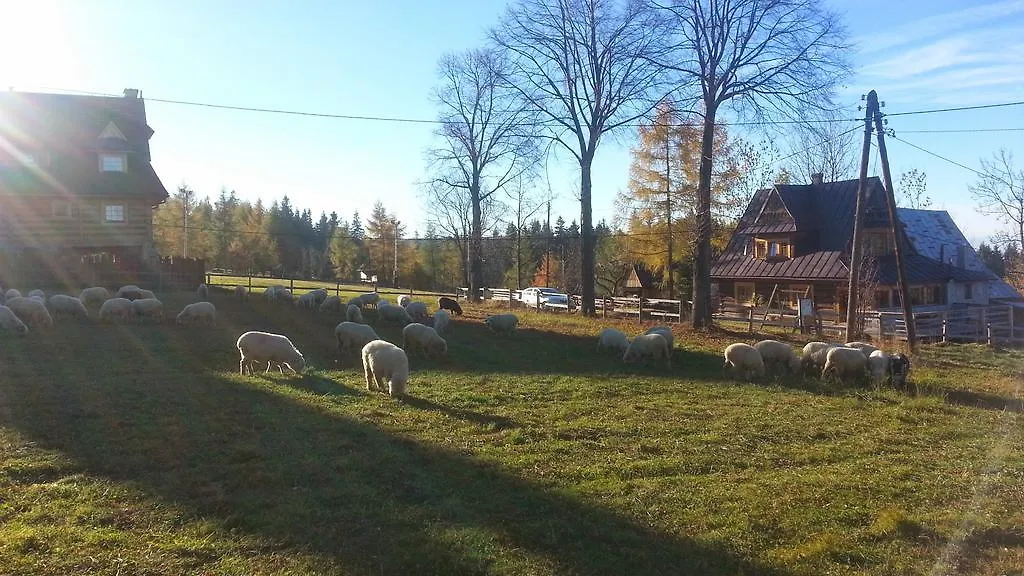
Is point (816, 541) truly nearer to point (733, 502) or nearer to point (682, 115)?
point (733, 502)

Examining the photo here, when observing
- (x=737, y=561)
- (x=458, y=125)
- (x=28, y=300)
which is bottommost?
(x=737, y=561)

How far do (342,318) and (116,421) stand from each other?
1486 cm

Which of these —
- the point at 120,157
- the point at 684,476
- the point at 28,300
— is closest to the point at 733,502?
the point at 684,476

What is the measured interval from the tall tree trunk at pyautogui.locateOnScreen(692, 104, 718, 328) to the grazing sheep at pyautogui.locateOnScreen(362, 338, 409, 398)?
14663mm

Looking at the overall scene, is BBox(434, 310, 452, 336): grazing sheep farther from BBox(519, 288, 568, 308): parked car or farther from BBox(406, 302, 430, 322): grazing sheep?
BBox(519, 288, 568, 308): parked car

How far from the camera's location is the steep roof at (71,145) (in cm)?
3125

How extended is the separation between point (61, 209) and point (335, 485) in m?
30.6

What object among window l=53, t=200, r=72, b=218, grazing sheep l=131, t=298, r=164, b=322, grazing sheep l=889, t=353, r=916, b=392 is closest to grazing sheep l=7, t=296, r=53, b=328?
grazing sheep l=131, t=298, r=164, b=322

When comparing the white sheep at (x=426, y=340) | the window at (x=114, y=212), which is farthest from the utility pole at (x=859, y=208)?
the window at (x=114, y=212)

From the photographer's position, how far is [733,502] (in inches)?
283

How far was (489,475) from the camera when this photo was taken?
25.7ft

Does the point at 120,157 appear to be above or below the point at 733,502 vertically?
above

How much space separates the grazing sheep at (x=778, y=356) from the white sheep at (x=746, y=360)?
70cm

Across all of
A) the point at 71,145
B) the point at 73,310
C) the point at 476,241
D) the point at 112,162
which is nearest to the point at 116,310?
the point at 73,310
